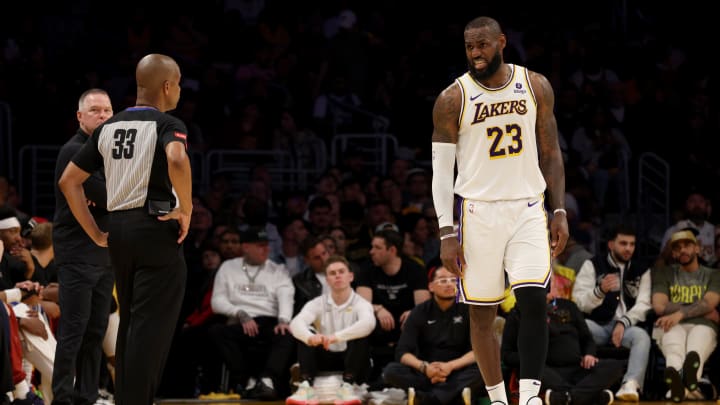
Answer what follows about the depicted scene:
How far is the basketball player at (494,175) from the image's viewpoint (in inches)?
234

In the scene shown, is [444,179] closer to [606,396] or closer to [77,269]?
[77,269]

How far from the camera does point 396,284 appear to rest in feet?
33.4

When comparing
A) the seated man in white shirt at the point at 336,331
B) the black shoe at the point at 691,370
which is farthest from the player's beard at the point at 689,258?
the seated man in white shirt at the point at 336,331

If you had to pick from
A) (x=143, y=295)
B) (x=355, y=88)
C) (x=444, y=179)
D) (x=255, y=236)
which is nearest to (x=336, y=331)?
(x=255, y=236)

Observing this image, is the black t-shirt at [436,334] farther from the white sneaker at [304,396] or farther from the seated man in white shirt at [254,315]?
the seated man in white shirt at [254,315]

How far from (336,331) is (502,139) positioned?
4.04m

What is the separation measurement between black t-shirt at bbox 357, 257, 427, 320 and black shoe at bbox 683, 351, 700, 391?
2323 mm

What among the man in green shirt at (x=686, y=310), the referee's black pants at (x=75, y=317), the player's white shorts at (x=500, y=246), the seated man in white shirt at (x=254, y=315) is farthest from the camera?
the seated man in white shirt at (x=254, y=315)

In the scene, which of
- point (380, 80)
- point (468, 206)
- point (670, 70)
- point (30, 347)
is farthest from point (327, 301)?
point (670, 70)

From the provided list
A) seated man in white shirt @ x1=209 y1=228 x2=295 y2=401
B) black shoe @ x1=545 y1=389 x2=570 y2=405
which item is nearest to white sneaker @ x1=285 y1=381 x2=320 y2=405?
seated man in white shirt @ x1=209 y1=228 x2=295 y2=401

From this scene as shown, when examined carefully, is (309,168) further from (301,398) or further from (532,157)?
(532,157)

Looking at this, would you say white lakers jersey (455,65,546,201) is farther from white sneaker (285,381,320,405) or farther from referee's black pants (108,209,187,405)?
white sneaker (285,381,320,405)

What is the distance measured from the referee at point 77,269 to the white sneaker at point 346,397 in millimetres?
2429

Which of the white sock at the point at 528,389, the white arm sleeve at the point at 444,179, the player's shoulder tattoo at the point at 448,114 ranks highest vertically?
the player's shoulder tattoo at the point at 448,114
